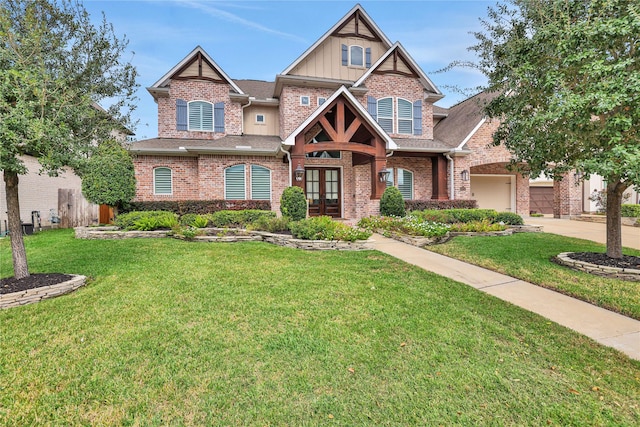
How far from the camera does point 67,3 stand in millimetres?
5102

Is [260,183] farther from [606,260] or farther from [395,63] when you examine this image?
[606,260]

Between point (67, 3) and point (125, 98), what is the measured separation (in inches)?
61.5

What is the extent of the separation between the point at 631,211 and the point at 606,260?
9.84 m

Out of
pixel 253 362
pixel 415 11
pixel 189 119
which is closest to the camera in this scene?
pixel 253 362

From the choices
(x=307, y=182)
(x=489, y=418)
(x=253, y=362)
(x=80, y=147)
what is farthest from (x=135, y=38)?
(x=307, y=182)

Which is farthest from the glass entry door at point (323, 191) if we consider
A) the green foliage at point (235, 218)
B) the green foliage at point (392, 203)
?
the green foliage at point (235, 218)

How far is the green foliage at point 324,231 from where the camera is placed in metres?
8.05

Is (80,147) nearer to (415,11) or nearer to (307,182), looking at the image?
(307,182)

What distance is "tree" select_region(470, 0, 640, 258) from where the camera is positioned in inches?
179

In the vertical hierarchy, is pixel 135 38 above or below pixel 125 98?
above

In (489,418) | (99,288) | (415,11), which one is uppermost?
(415,11)

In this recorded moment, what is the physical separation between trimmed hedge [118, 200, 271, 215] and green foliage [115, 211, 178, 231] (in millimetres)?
1627

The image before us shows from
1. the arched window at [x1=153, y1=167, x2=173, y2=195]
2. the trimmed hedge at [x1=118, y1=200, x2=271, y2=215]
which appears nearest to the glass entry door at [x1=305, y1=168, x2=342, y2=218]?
the trimmed hedge at [x1=118, y1=200, x2=271, y2=215]

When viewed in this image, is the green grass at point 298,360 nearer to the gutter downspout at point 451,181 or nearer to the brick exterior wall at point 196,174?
the brick exterior wall at point 196,174
